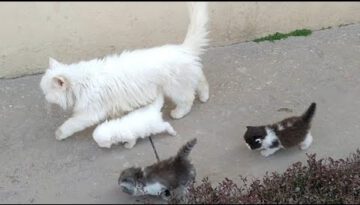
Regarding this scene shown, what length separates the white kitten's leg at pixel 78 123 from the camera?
4.85 meters

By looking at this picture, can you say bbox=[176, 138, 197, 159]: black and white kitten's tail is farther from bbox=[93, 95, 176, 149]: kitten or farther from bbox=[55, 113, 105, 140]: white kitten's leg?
bbox=[55, 113, 105, 140]: white kitten's leg

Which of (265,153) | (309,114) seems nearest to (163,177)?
(265,153)

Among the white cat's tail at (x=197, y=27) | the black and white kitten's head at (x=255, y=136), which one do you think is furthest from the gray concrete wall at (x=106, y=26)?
the black and white kitten's head at (x=255, y=136)

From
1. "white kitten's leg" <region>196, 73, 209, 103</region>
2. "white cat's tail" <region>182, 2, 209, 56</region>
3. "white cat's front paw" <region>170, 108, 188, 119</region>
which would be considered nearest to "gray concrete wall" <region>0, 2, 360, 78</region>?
"white cat's tail" <region>182, 2, 209, 56</region>

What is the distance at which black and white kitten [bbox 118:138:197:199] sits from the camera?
421 cm

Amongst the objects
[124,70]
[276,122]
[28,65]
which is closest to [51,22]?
[28,65]

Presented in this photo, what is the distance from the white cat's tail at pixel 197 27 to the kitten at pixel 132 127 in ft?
1.97

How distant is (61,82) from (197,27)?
1209 millimetres

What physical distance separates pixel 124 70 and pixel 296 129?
4.73 feet

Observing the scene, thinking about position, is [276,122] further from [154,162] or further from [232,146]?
[154,162]

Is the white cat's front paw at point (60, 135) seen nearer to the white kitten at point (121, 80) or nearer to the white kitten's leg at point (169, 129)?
the white kitten at point (121, 80)

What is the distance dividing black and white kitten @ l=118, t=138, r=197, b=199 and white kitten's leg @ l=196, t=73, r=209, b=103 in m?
1.07

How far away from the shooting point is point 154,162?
184 inches

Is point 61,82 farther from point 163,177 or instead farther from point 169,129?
point 163,177
